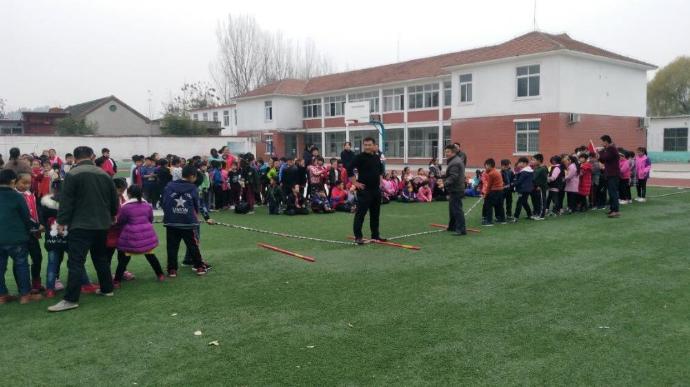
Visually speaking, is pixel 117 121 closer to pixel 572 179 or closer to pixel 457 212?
pixel 572 179

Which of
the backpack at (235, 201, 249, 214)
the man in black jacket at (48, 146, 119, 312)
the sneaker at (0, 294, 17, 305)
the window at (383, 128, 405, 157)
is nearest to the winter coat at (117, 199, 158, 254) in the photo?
the man in black jacket at (48, 146, 119, 312)

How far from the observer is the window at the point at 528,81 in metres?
28.2

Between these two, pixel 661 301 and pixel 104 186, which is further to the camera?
pixel 104 186

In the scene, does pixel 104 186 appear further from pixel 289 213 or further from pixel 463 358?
pixel 289 213

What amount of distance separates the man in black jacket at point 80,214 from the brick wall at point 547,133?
82.9 ft

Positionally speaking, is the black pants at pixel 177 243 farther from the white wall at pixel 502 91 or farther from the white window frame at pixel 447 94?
the white window frame at pixel 447 94

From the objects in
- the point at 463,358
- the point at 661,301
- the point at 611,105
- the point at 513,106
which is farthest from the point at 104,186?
the point at 611,105

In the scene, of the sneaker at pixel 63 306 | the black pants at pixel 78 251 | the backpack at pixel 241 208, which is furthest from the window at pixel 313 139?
the sneaker at pixel 63 306

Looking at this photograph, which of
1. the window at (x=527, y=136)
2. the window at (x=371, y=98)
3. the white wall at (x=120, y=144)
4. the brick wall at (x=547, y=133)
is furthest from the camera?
the window at (x=371, y=98)

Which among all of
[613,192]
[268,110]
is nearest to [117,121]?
[268,110]

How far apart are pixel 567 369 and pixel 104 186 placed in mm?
5156

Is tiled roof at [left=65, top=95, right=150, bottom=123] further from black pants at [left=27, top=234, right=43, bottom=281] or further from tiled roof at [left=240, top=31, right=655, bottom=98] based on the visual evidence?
black pants at [left=27, top=234, right=43, bottom=281]

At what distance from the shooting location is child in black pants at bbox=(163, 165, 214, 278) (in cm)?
726

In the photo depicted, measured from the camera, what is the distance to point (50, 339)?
16.6ft
